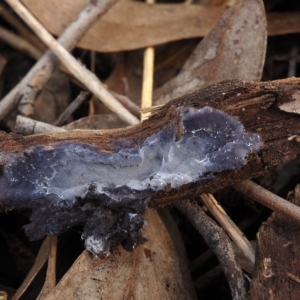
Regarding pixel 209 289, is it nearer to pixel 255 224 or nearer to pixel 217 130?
pixel 255 224

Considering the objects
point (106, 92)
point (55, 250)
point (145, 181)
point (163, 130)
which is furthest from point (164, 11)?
point (55, 250)

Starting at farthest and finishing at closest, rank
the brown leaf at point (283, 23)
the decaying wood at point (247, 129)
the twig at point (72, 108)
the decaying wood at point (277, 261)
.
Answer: the brown leaf at point (283, 23) < the twig at point (72, 108) < the decaying wood at point (247, 129) < the decaying wood at point (277, 261)

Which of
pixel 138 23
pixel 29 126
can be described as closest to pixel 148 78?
pixel 138 23

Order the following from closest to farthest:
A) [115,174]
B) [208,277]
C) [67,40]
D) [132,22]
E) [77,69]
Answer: [115,174] → [208,277] → [77,69] → [67,40] → [132,22]

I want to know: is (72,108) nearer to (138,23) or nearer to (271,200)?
(138,23)

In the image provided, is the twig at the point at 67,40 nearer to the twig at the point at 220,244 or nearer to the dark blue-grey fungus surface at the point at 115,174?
the dark blue-grey fungus surface at the point at 115,174

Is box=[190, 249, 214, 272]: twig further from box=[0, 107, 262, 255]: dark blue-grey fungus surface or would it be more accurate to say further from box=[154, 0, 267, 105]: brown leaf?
box=[154, 0, 267, 105]: brown leaf

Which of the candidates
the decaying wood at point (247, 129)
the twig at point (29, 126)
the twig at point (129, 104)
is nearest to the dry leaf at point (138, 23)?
the twig at point (129, 104)
